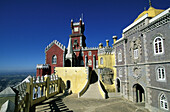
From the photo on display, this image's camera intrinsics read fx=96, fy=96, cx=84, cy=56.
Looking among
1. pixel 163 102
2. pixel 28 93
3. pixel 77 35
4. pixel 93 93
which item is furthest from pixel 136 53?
pixel 77 35

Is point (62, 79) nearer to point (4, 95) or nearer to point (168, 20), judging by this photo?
point (4, 95)

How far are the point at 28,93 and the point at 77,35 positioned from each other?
1067 inches

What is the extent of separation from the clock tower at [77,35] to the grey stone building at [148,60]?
64.8 feet

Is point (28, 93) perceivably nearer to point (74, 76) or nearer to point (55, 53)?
point (74, 76)

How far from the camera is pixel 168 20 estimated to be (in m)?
9.47

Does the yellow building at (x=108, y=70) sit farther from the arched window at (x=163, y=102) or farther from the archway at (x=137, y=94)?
the arched window at (x=163, y=102)

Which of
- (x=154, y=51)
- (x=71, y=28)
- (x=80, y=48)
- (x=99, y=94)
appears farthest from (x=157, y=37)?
(x=71, y=28)

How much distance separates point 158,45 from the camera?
10586 millimetres

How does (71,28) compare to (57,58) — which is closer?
(57,58)

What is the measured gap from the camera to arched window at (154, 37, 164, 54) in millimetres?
10273

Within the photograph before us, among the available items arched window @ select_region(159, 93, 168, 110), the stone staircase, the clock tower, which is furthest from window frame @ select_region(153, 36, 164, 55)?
the clock tower

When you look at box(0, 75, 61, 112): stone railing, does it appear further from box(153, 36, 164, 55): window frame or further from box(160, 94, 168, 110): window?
box(153, 36, 164, 55): window frame

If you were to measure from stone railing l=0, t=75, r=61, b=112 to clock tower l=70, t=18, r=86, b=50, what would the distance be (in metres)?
17.1

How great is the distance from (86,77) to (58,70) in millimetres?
6418
